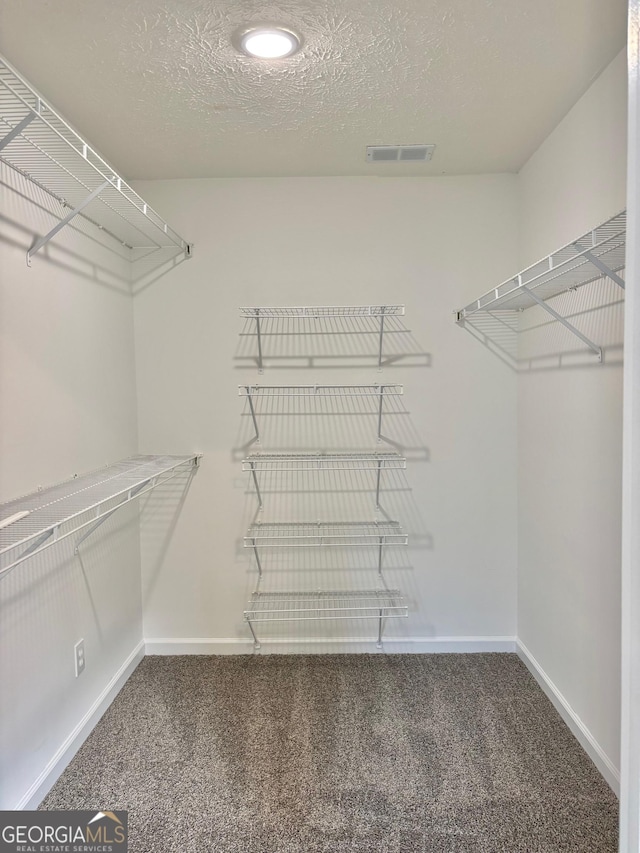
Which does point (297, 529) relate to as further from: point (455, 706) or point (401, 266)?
point (401, 266)

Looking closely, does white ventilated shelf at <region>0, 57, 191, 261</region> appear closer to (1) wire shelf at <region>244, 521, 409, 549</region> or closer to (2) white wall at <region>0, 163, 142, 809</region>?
(2) white wall at <region>0, 163, 142, 809</region>

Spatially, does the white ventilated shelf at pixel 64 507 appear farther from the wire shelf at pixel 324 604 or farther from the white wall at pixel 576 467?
the white wall at pixel 576 467

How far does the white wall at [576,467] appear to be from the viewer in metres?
1.64

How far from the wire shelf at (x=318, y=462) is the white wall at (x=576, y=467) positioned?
0.66 m

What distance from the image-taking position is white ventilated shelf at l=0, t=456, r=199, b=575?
4.00 feet

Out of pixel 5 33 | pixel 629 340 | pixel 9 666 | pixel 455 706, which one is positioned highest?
pixel 5 33

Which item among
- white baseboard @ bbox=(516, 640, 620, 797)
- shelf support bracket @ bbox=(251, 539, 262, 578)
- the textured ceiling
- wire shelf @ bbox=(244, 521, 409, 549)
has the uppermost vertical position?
the textured ceiling

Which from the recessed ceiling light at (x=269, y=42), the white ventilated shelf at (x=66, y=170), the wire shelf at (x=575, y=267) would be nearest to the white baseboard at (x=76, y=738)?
the white ventilated shelf at (x=66, y=170)

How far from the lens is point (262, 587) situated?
2.55m

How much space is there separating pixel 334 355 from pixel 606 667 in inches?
65.3

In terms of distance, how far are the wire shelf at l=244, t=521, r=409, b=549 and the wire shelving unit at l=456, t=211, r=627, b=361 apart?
42.1 inches

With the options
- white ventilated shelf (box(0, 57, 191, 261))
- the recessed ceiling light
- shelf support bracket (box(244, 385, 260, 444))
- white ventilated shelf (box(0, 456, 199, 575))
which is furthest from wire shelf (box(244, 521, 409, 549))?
the recessed ceiling light

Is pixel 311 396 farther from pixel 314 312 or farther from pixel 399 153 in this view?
pixel 399 153

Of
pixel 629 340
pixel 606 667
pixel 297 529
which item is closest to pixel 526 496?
pixel 606 667
